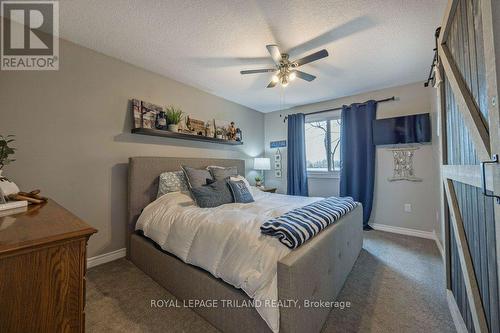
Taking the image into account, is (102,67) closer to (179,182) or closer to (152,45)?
(152,45)

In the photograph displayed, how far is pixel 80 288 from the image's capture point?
811 mm

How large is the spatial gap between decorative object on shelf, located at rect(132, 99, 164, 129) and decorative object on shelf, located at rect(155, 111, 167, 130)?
4 cm

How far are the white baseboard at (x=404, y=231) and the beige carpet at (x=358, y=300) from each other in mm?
748

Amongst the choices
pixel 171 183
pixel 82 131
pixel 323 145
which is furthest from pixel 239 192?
pixel 323 145

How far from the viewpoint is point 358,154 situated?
3588 mm

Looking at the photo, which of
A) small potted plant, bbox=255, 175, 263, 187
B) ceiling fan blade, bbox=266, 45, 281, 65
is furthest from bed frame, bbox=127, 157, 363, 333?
small potted plant, bbox=255, 175, 263, 187

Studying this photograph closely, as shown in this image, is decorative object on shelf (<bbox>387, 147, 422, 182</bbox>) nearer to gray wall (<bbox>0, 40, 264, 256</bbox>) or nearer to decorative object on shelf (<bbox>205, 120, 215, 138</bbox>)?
decorative object on shelf (<bbox>205, 120, 215, 138</bbox>)

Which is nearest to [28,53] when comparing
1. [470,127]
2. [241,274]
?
[241,274]

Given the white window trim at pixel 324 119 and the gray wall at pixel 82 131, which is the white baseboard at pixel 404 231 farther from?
the gray wall at pixel 82 131

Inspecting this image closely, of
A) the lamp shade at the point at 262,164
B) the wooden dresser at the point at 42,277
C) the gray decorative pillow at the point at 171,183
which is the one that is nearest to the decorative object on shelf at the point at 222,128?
the lamp shade at the point at 262,164

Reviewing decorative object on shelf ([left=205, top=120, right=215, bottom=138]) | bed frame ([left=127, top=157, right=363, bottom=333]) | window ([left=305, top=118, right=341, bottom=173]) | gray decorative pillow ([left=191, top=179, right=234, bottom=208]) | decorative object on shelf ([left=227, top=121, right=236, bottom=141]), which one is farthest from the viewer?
window ([left=305, top=118, right=341, bottom=173])

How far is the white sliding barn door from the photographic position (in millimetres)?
760

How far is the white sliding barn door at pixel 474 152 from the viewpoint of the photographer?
76 cm

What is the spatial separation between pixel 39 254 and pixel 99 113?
6.89ft
